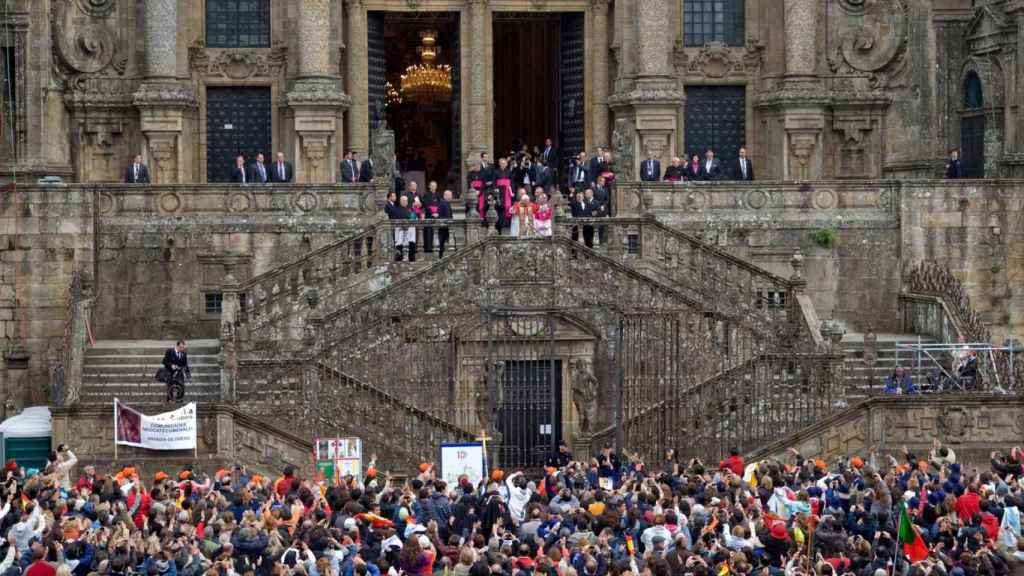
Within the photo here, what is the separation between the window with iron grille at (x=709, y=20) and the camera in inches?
2079

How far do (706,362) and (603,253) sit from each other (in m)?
2.96

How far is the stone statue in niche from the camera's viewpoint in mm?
43812

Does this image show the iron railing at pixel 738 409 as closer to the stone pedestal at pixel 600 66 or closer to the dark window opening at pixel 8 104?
the stone pedestal at pixel 600 66

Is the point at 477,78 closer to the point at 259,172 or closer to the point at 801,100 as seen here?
the point at 259,172

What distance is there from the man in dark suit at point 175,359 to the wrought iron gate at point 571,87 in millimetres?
13082

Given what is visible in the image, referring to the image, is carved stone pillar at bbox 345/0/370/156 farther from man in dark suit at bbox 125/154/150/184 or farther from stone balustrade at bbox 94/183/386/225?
man in dark suit at bbox 125/154/150/184

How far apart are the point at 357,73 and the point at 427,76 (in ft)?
22.2

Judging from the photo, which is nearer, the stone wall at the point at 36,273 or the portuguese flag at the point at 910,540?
the portuguese flag at the point at 910,540

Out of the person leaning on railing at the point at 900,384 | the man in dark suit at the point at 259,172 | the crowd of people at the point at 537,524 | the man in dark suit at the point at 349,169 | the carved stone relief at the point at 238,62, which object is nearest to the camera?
the crowd of people at the point at 537,524

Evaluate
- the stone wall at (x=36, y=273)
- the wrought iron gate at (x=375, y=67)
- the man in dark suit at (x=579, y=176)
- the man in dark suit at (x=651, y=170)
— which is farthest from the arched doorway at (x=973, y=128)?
the stone wall at (x=36, y=273)

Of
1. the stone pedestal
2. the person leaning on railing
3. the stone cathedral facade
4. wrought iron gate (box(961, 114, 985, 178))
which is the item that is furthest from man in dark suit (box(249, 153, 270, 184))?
wrought iron gate (box(961, 114, 985, 178))

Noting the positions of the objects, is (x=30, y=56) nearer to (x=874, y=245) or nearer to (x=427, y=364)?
(x=427, y=364)

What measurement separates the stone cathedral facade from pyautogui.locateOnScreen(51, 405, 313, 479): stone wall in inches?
436

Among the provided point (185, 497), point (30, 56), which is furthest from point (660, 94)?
point (185, 497)
